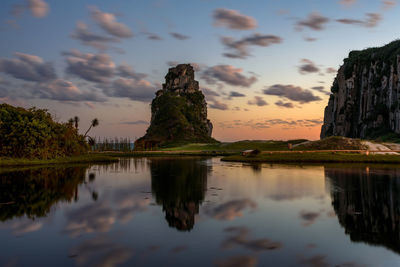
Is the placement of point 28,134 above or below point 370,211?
above

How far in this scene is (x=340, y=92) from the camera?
187625 mm

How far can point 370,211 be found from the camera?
1703cm

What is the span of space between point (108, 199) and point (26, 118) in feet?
132

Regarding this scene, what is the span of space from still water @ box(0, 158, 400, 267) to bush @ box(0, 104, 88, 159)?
105ft

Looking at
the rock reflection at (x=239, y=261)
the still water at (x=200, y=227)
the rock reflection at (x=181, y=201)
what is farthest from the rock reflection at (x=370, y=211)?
the rock reflection at (x=181, y=201)

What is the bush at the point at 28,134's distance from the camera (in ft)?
169

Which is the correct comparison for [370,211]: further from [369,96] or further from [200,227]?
[369,96]

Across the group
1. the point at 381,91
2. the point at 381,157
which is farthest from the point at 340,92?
the point at 381,157

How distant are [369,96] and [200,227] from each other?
563 ft

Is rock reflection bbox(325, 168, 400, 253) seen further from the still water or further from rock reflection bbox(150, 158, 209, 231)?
rock reflection bbox(150, 158, 209, 231)

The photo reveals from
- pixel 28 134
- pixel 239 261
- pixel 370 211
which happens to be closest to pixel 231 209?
pixel 370 211

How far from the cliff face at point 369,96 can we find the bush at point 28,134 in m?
126

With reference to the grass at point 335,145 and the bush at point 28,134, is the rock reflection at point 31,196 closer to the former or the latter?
the bush at point 28,134

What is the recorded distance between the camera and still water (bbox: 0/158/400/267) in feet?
33.5
